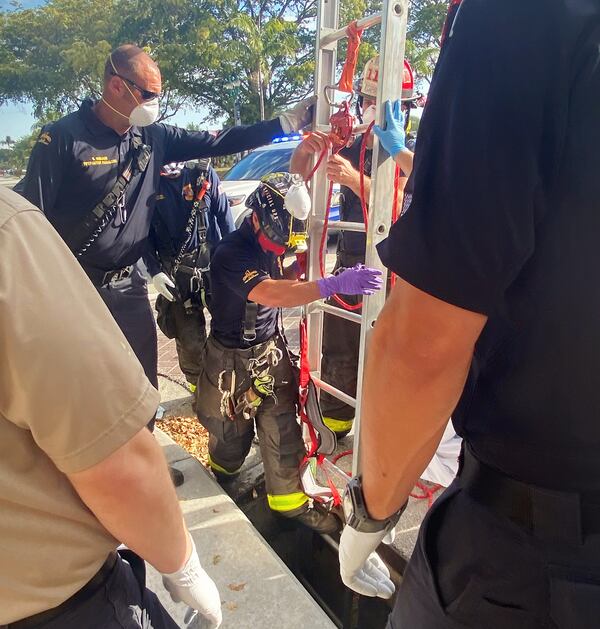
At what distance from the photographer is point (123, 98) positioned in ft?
9.68

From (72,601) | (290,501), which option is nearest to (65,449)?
(72,601)

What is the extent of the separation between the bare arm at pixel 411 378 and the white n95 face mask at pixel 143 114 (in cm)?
261

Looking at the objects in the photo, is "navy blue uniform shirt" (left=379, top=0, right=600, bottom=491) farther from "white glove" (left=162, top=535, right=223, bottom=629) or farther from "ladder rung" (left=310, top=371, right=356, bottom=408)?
"ladder rung" (left=310, top=371, right=356, bottom=408)

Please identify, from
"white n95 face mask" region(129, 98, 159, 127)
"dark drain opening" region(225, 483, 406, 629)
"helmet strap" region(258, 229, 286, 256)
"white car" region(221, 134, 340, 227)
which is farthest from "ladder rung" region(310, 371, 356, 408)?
"white car" region(221, 134, 340, 227)

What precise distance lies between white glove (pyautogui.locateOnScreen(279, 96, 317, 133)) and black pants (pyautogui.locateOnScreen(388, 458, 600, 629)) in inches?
90.6

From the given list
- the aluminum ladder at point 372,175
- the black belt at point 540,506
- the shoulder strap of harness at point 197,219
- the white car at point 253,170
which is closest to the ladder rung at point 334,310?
the aluminum ladder at point 372,175

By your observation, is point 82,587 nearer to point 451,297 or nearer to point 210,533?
point 451,297

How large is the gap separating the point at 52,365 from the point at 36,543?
1.14 ft

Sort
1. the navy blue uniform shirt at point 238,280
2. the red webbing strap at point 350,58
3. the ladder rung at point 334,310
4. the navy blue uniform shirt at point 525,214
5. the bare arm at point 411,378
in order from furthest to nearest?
the navy blue uniform shirt at point 238,280
the ladder rung at point 334,310
the red webbing strap at point 350,58
the bare arm at point 411,378
the navy blue uniform shirt at point 525,214

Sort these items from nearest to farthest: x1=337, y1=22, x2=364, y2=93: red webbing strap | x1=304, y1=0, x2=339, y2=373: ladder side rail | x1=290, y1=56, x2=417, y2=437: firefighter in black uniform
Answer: x1=337, y1=22, x2=364, y2=93: red webbing strap, x1=304, y1=0, x2=339, y2=373: ladder side rail, x1=290, y1=56, x2=417, y2=437: firefighter in black uniform

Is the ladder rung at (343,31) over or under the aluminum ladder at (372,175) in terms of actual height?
over

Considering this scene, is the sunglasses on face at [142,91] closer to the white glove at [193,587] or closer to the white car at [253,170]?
the white glove at [193,587]

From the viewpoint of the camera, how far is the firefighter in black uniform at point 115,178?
2746 millimetres

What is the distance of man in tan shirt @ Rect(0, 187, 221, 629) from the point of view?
738 mm
